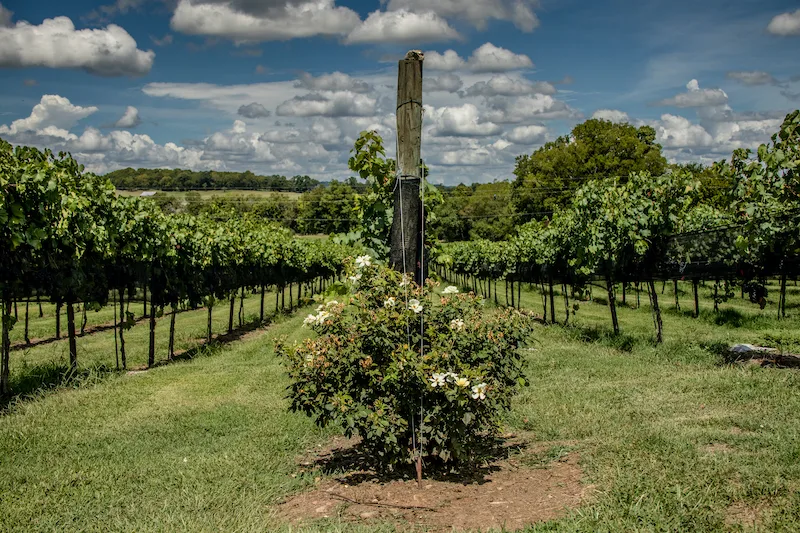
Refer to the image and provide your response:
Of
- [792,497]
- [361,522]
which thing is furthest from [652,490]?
[361,522]

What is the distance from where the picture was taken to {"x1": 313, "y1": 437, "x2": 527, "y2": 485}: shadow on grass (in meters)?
5.33

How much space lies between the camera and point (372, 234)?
6.58 metres

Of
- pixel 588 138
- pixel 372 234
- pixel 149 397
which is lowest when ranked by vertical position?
pixel 149 397

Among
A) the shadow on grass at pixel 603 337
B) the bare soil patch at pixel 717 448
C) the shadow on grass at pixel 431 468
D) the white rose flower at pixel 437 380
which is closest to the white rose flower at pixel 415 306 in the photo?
the white rose flower at pixel 437 380

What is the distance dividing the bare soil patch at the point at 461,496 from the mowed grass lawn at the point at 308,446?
183mm

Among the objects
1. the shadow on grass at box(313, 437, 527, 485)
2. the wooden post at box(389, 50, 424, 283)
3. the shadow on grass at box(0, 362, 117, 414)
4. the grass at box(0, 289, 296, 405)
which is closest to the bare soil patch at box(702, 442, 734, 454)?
the shadow on grass at box(313, 437, 527, 485)

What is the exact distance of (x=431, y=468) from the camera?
5.48 metres

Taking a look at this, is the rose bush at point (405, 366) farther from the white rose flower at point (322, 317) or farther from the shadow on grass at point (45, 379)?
the shadow on grass at point (45, 379)

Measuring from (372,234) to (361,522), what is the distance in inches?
116

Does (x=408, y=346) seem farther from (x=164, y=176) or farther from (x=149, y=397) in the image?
(x=164, y=176)

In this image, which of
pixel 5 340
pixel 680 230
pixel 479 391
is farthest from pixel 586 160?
pixel 479 391

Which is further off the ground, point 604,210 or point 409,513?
point 604,210

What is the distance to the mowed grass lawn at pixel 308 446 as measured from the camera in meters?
4.28

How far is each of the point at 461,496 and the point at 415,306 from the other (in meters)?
1.43
